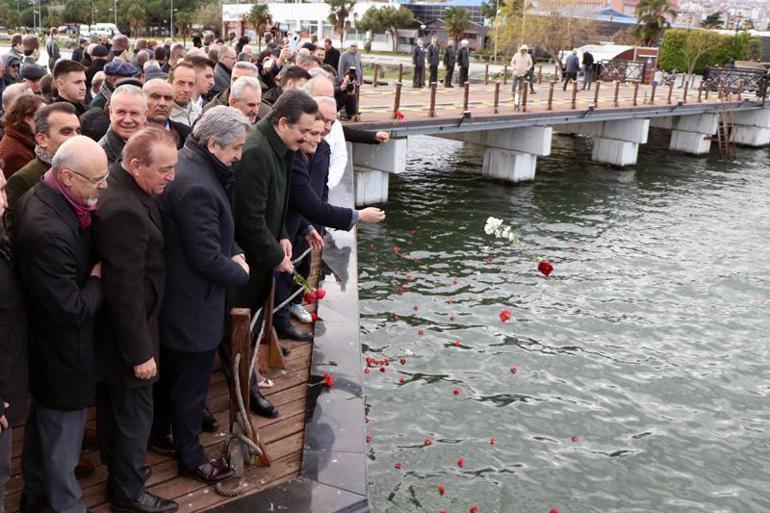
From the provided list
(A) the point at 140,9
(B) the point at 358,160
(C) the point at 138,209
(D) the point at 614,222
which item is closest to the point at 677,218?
(D) the point at 614,222

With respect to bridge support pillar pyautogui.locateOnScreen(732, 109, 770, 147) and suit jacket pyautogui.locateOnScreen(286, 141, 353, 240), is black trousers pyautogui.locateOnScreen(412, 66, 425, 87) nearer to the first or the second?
bridge support pillar pyautogui.locateOnScreen(732, 109, 770, 147)

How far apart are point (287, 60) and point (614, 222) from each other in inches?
324

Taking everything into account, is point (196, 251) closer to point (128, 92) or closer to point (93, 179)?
point (93, 179)

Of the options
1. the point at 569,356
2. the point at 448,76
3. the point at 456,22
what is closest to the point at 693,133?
the point at 448,76

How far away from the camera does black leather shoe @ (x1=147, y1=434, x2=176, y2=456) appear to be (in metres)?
4.21

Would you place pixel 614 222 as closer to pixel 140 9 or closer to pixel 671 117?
pixel 671 117

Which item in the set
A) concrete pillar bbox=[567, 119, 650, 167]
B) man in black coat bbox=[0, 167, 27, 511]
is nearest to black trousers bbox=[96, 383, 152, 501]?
man in black coat bbox=[0, 167, 27, 511]

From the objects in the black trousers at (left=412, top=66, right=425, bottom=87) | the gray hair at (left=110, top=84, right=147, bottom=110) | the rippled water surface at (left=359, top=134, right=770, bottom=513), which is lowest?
the rippled water surface at (left=359, top=134, right=770, bottom=513)

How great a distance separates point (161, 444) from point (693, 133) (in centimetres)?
2623

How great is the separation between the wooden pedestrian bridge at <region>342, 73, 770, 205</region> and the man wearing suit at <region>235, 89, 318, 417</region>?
12072 millimetres

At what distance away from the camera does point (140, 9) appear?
70000 mm

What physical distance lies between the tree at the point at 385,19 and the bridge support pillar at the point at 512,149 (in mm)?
56300

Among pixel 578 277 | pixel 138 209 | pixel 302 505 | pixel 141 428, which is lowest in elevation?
pixel 578 277

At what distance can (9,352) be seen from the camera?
3.10 meters
